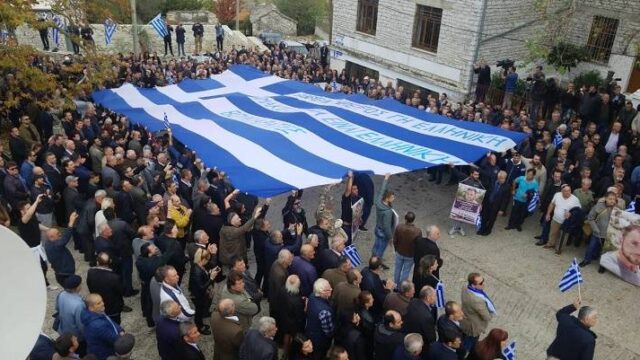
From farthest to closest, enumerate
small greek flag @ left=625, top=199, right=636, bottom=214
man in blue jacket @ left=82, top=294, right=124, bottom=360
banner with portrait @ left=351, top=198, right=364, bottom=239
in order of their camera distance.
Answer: banner with portrait @ left=351, top=198, right=364, bottom=239, small greek flag @ left=625, top=199, right=636, bottom=214, man in blue jacket @ left=82, top=294, right=124, bottom=360

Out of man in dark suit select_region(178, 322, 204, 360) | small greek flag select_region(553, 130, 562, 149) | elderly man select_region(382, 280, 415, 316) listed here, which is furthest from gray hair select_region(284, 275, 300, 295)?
small greek flag select_region(553, 130, 562, 149)

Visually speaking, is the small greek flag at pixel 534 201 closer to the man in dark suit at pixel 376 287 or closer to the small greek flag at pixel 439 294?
the small greek flag at pixel 439 294

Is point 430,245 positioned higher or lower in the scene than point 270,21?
higher

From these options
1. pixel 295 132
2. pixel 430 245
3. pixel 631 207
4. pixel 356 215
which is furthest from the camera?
pixel 295 132

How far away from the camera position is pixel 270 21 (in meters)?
35.8

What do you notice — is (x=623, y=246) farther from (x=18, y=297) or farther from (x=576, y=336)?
(x=18, y=297)

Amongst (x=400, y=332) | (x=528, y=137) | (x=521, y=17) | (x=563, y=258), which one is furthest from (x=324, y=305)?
(x=521, y=17)

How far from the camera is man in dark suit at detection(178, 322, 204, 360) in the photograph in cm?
455

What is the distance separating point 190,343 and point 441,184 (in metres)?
7.68

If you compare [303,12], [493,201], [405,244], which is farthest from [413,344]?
[303,12]

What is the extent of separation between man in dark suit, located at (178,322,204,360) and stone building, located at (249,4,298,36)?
31950 mm

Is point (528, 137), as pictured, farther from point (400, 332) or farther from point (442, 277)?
point (400, 332)

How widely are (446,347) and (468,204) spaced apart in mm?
4549

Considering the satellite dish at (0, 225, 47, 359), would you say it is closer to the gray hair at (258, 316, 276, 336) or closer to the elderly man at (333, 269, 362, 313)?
the gray hair at (258, 316, 276, 336)
